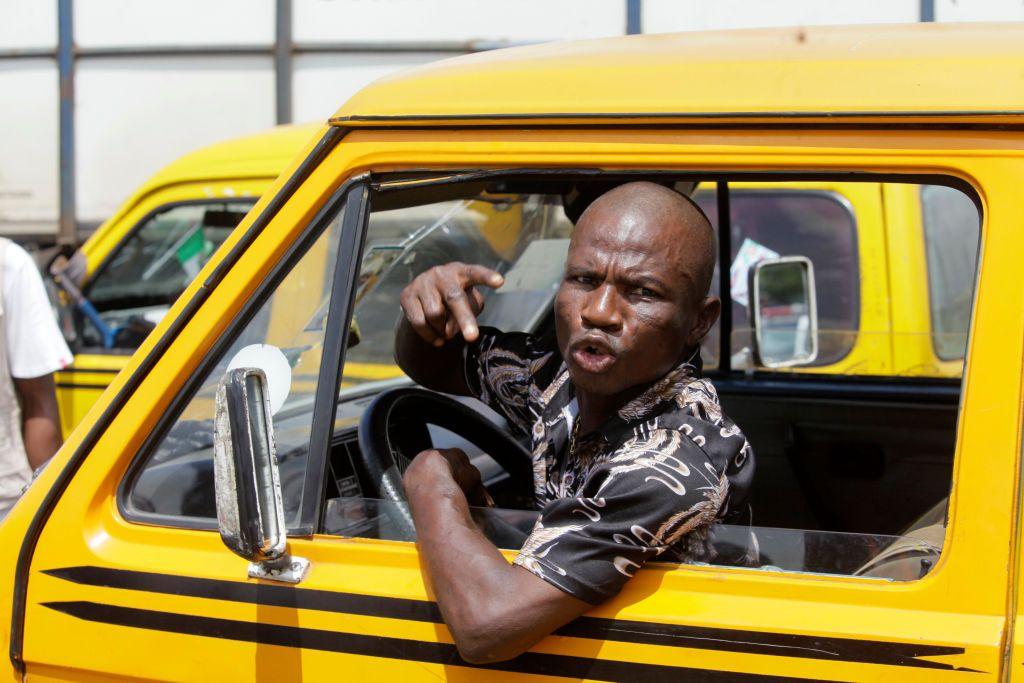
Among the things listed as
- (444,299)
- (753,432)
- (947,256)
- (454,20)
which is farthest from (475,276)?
(454,20)

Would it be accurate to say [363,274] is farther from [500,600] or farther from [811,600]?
[811,600]

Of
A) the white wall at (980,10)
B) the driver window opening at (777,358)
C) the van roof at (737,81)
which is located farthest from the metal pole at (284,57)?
the van roof at (737,81)

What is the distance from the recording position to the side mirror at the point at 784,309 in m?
3.74

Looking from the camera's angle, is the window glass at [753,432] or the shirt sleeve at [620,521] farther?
the window glass at [753,432]

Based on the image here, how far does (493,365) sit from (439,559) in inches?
26.3

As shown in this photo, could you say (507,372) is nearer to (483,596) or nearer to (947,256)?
(483,596)

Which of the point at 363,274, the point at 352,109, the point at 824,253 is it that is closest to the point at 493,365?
the point at 363,274

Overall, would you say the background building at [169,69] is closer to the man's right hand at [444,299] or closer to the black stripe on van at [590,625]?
the man's right hand at [444,299]

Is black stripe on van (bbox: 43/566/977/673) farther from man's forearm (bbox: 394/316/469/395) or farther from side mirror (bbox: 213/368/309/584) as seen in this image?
→ man's forearm (bbox: 394/316/469/395)

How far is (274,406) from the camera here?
167 centimetres

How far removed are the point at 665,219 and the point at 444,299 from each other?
453mm

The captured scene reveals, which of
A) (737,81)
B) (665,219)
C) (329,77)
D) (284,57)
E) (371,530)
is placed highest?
(284,57)

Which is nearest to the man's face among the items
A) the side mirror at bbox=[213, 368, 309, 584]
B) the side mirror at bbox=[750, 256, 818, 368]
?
the side mirror at bbox=[213, 368, 309, 584]

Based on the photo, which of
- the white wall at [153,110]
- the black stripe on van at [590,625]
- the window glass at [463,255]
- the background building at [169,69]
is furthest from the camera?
the white wall at [153,110]
